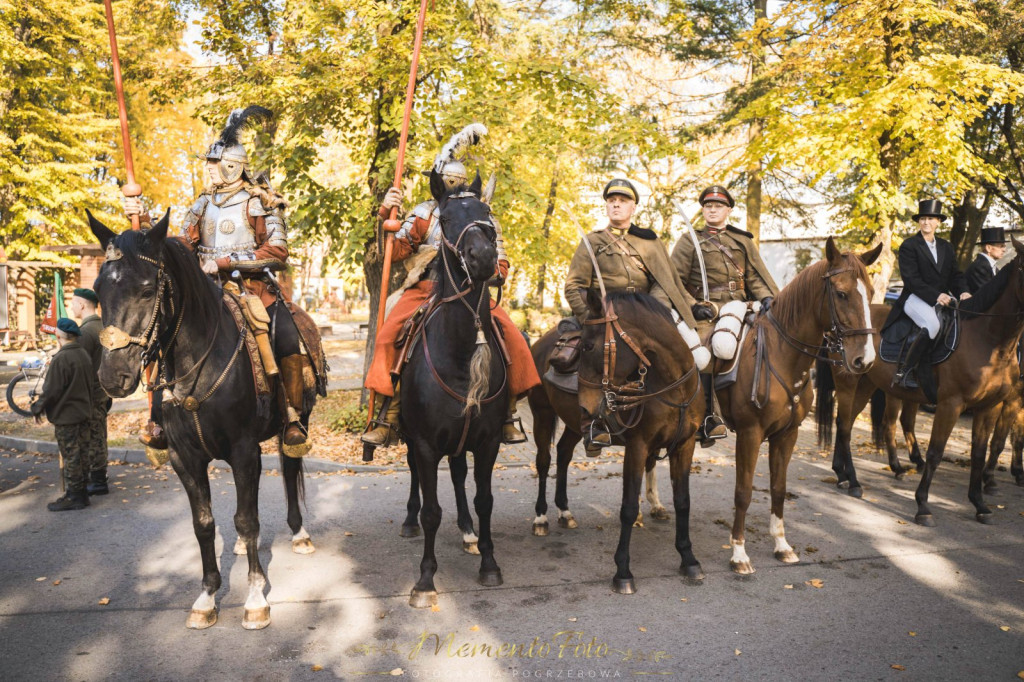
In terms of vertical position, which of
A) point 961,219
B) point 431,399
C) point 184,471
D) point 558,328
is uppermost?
point 961,219

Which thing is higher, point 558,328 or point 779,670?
point 558,328

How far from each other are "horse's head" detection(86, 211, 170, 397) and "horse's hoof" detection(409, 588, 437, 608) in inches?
92.5

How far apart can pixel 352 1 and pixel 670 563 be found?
828 centimetres

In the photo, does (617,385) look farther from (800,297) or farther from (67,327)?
(67,327)

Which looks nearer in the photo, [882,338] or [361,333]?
[882,338]

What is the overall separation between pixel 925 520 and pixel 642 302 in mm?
4140

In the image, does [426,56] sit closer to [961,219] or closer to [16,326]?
[961,219]

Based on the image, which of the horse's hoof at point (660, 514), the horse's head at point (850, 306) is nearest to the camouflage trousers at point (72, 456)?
the horse's hoof at point (660, 514)

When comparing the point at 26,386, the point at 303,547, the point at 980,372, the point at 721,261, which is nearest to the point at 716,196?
the point at 721,261

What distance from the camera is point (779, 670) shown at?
414cm

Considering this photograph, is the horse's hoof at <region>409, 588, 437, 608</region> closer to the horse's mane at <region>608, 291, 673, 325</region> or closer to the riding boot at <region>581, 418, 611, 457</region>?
the riding boot at <region>581, 418, 611, 457</region>

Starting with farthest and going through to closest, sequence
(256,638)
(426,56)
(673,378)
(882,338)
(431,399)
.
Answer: (426,56) < (882,338) < (673,378) < (431,399) < (256,638)

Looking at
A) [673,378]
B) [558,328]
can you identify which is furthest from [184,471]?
[673,378]

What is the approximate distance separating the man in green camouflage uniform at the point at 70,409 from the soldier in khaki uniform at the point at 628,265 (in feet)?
17.8
